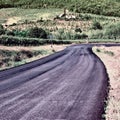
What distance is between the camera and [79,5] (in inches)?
6289

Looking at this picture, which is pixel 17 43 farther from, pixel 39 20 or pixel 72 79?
pixel 39 20

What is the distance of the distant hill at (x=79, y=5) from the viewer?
153625 mm

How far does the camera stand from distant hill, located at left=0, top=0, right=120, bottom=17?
154 m

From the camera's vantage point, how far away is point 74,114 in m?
13.2

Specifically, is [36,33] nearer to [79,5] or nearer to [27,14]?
[27,14]

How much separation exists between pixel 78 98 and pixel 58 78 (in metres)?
6.18

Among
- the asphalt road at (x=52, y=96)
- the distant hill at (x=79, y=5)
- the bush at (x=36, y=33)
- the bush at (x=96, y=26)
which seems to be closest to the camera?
the asphalt road at (x=52, y=96)

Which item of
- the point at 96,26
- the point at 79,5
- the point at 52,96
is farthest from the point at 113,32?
the point at 52,96

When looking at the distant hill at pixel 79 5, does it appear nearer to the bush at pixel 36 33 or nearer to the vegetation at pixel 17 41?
the bush at pixel 36 33

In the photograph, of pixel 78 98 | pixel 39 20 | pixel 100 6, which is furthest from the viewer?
pixel 100 6

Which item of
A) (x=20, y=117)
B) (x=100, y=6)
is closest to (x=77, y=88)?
(x=20, y=117)

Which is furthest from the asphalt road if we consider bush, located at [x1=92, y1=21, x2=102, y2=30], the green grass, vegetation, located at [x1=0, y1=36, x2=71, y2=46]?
the green grass

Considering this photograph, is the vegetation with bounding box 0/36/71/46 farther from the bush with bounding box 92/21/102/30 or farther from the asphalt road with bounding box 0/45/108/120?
the bush with bounding box 92/21/102/30

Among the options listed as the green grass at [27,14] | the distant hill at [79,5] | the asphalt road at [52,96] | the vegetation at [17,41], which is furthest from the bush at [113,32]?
the asphalt road at [52,96]
